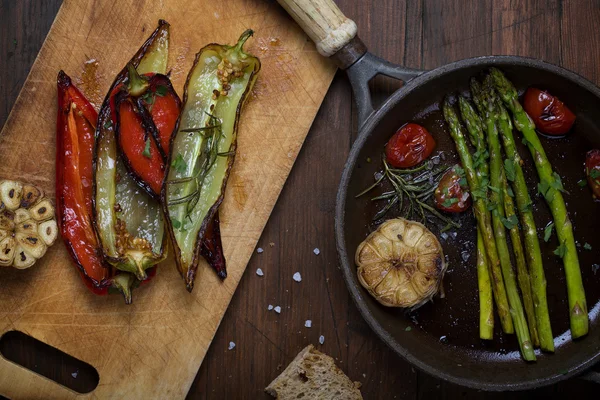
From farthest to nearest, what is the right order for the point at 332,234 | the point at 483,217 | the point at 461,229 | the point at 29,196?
the point at 332,234 < the point at 461,229 < the point at 483,217 < the point at 29,196

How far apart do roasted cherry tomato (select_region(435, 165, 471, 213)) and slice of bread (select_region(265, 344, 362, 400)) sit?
3.48 feet

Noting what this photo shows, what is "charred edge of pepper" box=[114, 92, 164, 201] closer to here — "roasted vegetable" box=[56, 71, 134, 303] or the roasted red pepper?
the roasted red pepper

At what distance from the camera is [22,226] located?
3189mm

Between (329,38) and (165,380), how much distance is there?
2.02 m

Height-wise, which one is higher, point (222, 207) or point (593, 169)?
point (593, 169)

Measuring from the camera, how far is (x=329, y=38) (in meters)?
3.26

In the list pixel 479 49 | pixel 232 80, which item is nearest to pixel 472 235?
pixel 479 49

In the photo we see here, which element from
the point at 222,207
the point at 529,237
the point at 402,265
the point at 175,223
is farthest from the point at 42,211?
the point at 529,237

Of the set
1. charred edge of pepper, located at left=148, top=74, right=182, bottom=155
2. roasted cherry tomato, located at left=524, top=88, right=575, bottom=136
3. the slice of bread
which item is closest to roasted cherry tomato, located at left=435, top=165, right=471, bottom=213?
roasted cherry tomato, located at left=524, top=88, right=575, bottom=136

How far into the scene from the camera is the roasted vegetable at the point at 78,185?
10.7ft

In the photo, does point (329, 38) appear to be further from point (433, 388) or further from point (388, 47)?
point (433, 388)

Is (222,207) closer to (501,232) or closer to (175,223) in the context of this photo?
(175,223)

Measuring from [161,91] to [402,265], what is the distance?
1518 mm

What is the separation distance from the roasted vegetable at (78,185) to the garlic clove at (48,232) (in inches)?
1.5
